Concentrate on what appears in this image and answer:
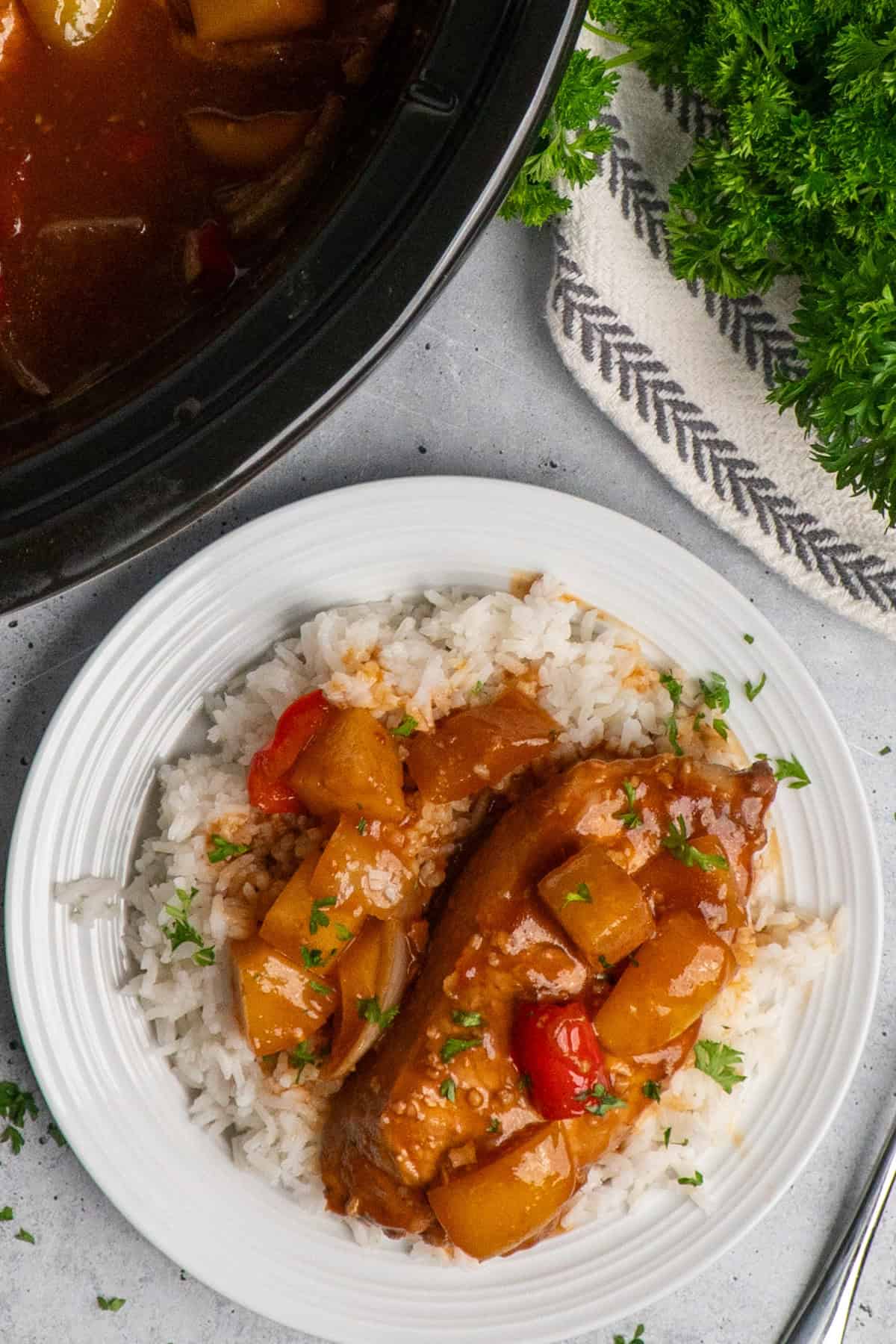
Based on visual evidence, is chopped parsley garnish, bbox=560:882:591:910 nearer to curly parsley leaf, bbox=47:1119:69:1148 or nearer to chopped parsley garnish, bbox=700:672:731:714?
chopped parsley garnish, bbox=700:672:731:714

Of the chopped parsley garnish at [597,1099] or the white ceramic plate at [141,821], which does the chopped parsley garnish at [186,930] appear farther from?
the chopped parsley garnish at [597,1099]

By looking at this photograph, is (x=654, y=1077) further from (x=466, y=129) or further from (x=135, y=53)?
(x=135, y=53)

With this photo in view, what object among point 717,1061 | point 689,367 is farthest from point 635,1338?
point 689,367

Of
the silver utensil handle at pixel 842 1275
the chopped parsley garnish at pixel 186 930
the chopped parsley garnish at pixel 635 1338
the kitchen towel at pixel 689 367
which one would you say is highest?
the kitchen towel at pixel 689 367

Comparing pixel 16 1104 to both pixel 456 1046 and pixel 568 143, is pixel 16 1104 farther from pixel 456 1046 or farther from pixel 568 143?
pixel 568 143

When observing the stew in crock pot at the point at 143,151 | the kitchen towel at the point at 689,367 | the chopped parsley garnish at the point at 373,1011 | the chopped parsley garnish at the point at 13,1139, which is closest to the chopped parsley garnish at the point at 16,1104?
the chopped parsley garnish at the point at 13,1139

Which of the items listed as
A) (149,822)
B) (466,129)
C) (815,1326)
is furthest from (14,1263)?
(466,129)
